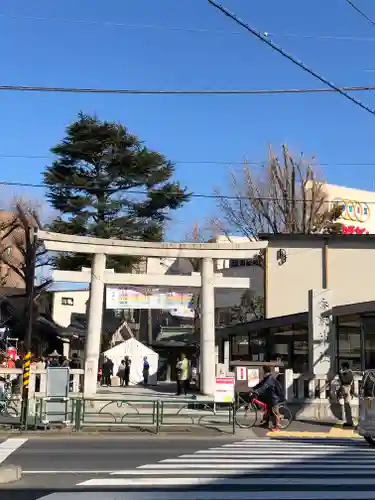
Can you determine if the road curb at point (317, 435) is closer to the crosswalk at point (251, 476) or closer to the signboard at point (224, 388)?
the signboard at point (224, 388)

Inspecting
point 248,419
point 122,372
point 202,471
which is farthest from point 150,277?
point 202,471

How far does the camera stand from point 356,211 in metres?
56.7

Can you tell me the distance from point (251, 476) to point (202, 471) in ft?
2.93

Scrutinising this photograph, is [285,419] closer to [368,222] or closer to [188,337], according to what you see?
[188,337]

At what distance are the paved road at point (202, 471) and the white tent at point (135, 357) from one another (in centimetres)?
2338

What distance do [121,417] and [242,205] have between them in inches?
1005

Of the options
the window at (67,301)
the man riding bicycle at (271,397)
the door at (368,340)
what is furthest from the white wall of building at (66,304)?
the man riding bicycle at (271,397)

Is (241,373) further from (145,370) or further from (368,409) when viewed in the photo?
(145,370)

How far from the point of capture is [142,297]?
26.5 metres

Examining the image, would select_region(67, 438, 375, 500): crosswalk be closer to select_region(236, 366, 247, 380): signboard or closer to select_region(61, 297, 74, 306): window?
select_region(236, 366, 247, 380): signboard

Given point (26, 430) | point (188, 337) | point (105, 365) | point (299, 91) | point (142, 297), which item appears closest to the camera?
point (299, 91)

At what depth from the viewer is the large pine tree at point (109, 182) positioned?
143 feet

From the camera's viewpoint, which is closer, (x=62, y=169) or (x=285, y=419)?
(x=285, y=419)

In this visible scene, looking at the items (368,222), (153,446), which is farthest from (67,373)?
(368,222)
